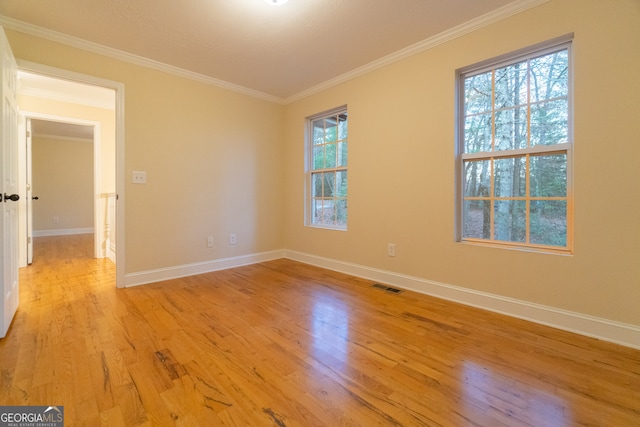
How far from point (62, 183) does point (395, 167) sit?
7.86 meters

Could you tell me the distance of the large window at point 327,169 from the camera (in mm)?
3611

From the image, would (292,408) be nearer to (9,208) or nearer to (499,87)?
(9,208)

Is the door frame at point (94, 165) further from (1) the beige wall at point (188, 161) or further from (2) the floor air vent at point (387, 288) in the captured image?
(2) the floor air vent at point (387, 288)

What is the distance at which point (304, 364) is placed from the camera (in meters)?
1.56

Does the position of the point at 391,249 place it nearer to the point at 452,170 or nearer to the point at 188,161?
the point at 452,170

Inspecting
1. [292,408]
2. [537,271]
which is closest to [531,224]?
[537,271]

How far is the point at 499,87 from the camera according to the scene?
235 cm

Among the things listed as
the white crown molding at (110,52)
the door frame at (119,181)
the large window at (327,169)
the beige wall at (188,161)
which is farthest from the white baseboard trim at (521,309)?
the white crown molding at (110,52)

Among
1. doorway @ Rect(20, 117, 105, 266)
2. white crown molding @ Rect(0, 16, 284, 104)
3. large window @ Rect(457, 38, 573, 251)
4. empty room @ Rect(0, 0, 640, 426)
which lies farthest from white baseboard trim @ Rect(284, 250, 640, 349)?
doorway @ Rect(20, 117, 105, 266)

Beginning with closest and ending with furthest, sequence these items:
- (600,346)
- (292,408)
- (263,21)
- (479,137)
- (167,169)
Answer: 1. (292,408)
2. (600,346)
3. (263,21)
4. (479,137)
5. (167,169)

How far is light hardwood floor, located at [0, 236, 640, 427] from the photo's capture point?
1210 mm

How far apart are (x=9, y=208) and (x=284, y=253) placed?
294 centimetres

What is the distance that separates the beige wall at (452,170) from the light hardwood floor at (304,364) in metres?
0.36

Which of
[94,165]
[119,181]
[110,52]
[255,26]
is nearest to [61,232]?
[94,165]
